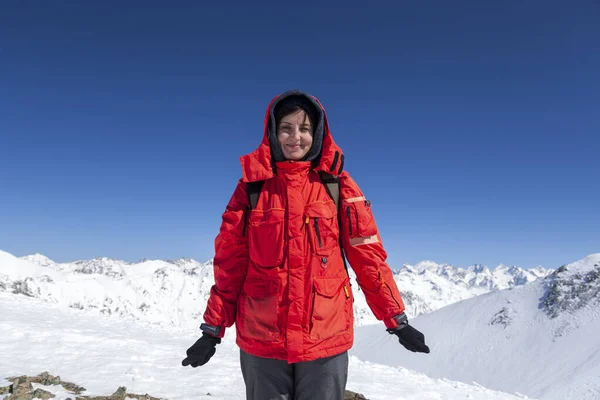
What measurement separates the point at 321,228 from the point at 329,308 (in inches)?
32.9

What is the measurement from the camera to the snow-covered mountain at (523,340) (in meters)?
55.6

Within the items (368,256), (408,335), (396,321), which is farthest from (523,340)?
(368,256)

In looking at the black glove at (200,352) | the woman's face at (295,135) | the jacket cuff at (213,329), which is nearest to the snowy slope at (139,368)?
the black glove at (200,352)

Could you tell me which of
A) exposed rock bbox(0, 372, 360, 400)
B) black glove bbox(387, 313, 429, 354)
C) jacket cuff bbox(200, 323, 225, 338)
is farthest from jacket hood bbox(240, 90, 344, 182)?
exposed rock bbox(0, 372, 360, 400)

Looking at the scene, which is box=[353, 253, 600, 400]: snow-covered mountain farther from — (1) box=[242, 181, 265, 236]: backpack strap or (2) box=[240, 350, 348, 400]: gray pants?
(1) box=[242, 181, 265, 236]: backpack strap

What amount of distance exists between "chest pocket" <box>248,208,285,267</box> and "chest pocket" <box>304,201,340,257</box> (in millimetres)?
300

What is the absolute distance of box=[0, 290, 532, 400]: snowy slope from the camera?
26.8 ft

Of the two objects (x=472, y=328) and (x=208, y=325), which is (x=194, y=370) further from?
(x=472, y=328)

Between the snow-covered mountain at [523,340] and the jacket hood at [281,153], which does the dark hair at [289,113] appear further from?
the snow-covered mountain at [523,340]

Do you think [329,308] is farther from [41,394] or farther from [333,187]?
[41,394]

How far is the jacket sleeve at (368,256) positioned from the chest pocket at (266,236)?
747 mm

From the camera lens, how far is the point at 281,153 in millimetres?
4125

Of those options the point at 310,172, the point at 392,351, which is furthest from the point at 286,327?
the point at 392,351

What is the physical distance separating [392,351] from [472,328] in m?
21.6
